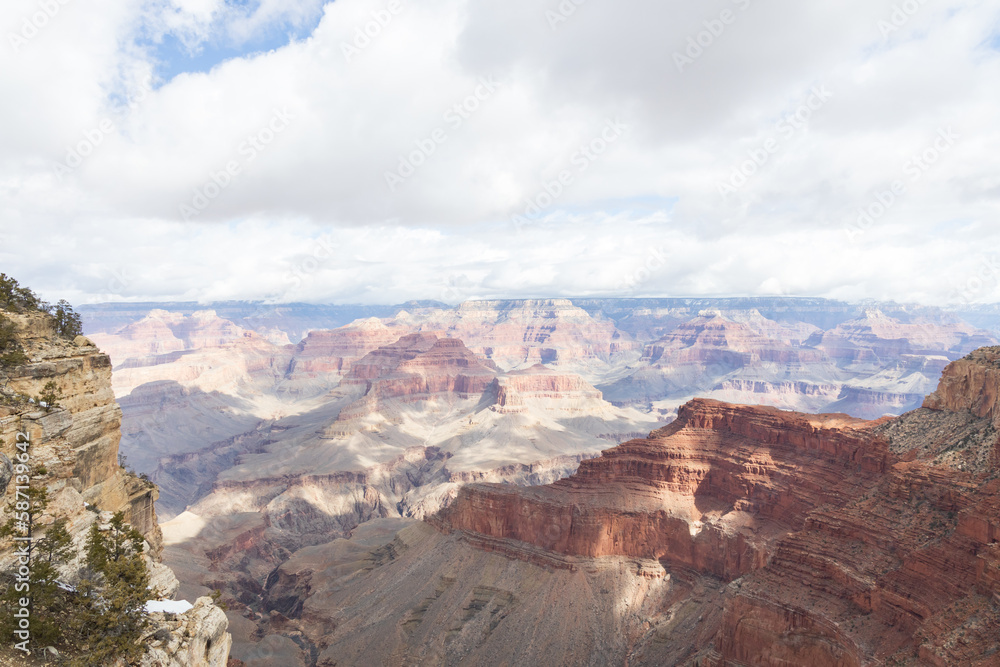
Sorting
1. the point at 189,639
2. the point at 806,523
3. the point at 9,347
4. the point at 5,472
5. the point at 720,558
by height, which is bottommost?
the point at 720,558

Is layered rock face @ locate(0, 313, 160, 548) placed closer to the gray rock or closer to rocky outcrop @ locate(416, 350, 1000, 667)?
the gray rock

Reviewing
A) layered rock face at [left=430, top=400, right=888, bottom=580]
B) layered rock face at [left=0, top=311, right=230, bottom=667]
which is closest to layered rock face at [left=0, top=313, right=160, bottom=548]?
layered rock face at [left=0, top=311, right=230, bottom=667]

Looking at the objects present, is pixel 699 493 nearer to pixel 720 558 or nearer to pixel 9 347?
pixel 720 558

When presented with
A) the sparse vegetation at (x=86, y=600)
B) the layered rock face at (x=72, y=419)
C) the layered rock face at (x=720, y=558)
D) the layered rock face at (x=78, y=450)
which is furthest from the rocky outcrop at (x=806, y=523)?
the layered rock face at (x=72, y=419)

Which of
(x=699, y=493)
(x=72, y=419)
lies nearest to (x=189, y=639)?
(x=72, y=419)

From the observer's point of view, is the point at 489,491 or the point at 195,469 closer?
the point at 489,491

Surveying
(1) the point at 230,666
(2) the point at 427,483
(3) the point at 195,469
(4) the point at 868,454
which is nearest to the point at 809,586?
(4) the point at 868,454

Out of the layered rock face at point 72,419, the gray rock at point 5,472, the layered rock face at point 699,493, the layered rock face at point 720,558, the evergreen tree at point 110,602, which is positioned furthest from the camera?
the layered rock face at point 699,493

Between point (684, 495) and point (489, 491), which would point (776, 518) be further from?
point (489, 491)

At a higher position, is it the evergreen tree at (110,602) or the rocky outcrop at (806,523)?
the evergreen tree at (110,602)

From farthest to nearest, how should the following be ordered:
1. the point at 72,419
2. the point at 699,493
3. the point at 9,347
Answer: the point at 699,493 < the point at 72,419 < the point at 9,347

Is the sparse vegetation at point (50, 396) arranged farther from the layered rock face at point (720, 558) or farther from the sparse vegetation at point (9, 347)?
the layered rock face at point (720, 558)
